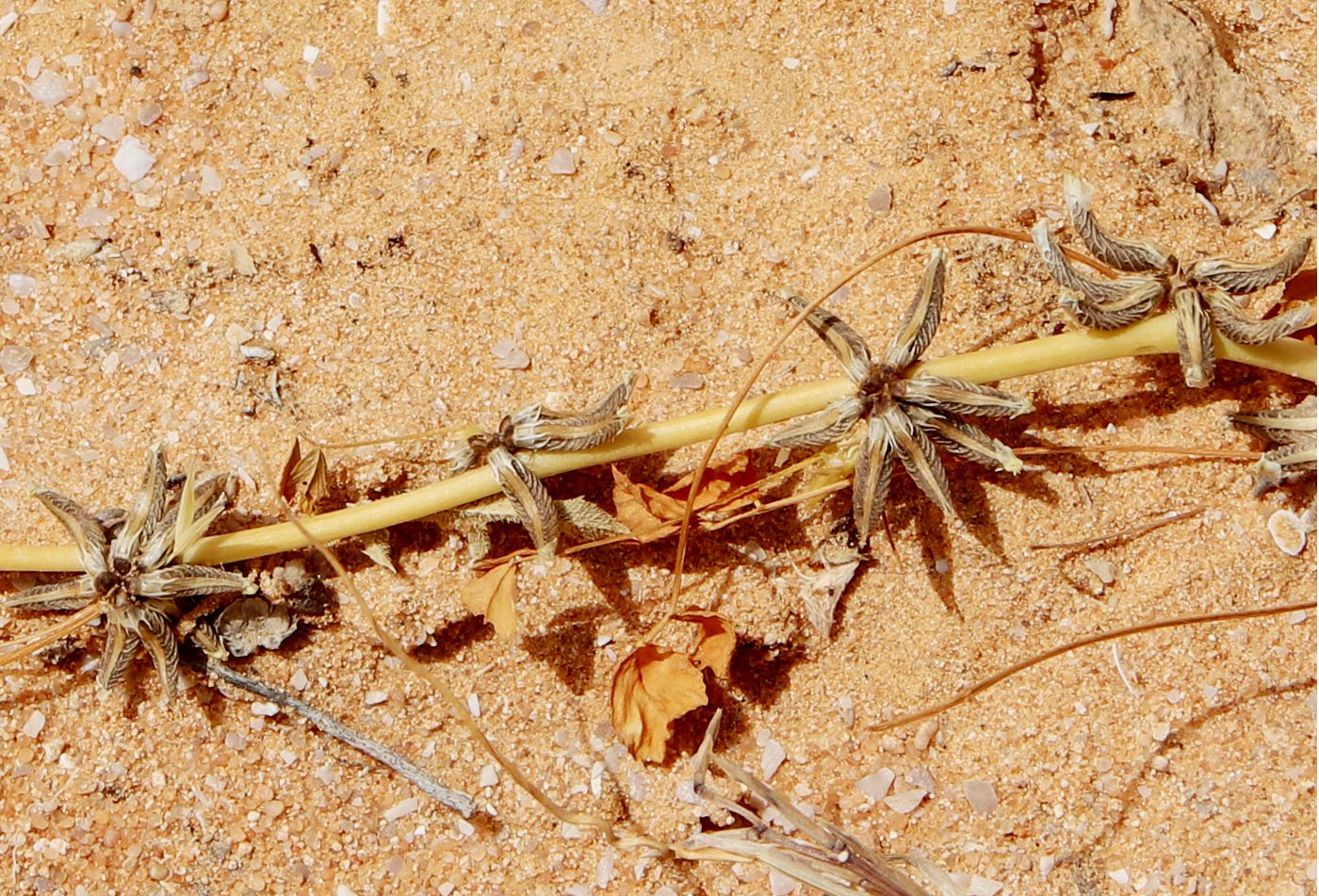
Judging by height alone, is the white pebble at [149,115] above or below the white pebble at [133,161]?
above

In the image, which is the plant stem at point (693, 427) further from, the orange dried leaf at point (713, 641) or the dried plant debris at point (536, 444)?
the orange dried leaf at point (713, 641)

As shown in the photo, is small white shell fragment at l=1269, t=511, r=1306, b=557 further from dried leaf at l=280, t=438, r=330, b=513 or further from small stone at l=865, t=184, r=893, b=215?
dried leaf at l=280, t=438, r=330, b=513

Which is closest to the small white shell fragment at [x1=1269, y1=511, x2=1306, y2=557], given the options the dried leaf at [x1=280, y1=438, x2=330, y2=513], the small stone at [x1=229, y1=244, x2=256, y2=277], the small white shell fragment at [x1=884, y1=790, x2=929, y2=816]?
the small white shell fragment at [x1=884, y1=790, x2=929, y2=816]

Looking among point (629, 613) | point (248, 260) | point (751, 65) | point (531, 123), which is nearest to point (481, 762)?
point (629, 613)

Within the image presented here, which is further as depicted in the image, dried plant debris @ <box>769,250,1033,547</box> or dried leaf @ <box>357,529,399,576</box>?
dried leaf @ <box>357,529,399,576</box>

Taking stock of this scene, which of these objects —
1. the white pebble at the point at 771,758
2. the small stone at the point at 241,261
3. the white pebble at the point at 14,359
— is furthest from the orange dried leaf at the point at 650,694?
the white pebble at the point at 14,359
